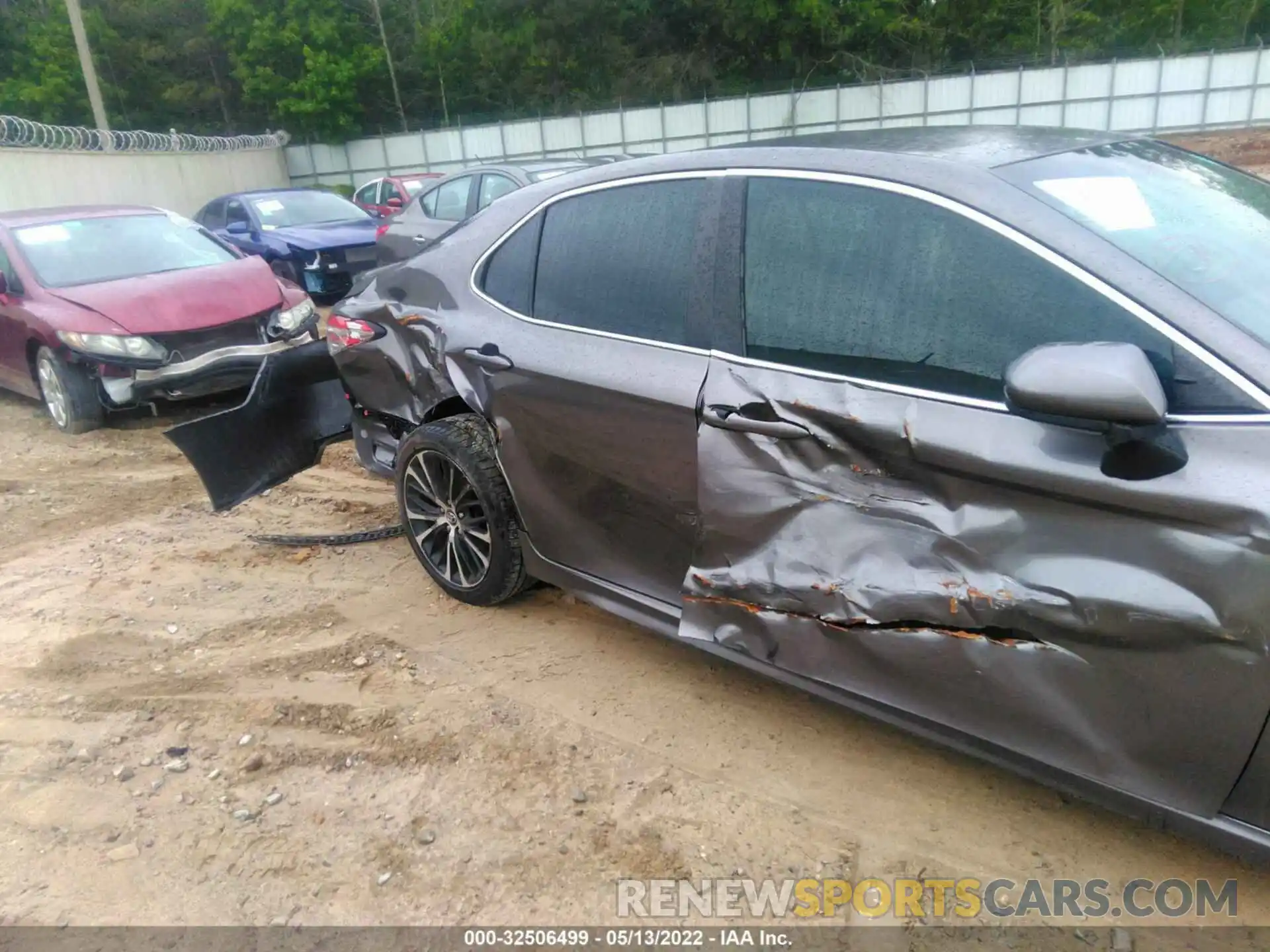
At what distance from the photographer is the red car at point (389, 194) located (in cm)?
1666

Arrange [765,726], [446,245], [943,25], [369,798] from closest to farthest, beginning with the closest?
[369,798], [765,726], [446,245], [943,25]

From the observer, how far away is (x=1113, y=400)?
2.02 metres

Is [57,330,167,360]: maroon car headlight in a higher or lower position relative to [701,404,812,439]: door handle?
lower

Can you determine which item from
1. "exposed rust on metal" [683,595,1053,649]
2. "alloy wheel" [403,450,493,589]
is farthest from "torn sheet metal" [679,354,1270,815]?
"alloy wheel" [403,450,493,589]

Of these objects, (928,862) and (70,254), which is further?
(70,254)

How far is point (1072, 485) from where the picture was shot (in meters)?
2.15

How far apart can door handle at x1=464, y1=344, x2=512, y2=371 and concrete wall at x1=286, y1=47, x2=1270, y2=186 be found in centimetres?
2477

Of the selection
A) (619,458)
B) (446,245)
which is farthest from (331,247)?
(619,458)

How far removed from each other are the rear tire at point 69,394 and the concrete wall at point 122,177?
7.95 metres

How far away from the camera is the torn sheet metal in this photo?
201cm

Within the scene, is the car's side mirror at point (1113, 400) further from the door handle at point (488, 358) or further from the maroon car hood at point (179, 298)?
the maroon car hood at point (179, 298)

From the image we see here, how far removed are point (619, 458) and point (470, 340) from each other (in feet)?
2.99

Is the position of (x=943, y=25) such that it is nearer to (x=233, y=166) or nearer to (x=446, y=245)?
(x=233, y=166)

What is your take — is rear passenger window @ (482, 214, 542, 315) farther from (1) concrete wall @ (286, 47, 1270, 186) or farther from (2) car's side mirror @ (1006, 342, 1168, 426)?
(1) concrete wall @ (286, 47, 1270, 186)
